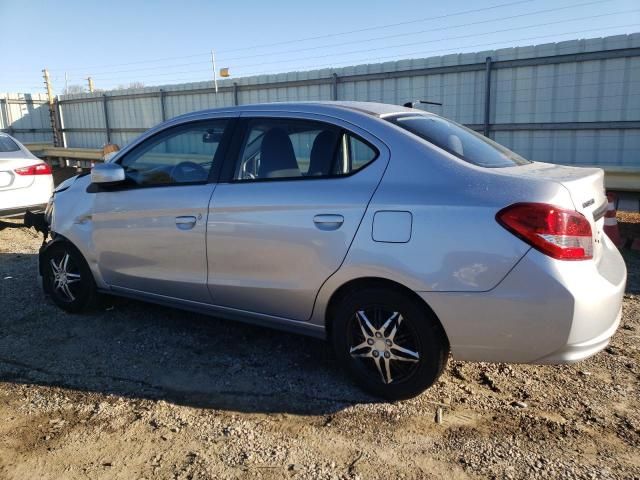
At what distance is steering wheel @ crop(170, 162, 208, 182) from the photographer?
3858 mm

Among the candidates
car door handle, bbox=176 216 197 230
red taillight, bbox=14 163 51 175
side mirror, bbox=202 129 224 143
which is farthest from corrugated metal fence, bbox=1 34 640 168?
car door handle, bbox=176 216 197 230

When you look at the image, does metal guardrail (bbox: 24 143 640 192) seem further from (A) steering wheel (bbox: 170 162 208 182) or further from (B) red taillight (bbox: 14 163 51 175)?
(B) red taillight (bbox: 14 163 51 175)

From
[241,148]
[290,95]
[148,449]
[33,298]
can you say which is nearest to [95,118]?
[290,95]

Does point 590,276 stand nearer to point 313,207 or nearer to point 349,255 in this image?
point 349,255

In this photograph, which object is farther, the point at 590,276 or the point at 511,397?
the point at 511,397

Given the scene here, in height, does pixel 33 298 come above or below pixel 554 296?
below

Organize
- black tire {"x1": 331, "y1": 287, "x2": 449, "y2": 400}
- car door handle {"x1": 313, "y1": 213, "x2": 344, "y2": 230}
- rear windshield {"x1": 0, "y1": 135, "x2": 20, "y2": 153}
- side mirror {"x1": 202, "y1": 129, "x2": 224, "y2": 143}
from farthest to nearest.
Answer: rear windshield {"x1": 0, "y1": 135, "x2": 20, "y2": 153}
side mirror {"x1": 202, "y1": 129, "x2": 224, "y2": 143}
car door handle {"x1": 313, "y1": 213, "x2": 344, "y2": 230}
black tire {"x1": 331, "y1": 287, "x2": 449, "y2": 400}

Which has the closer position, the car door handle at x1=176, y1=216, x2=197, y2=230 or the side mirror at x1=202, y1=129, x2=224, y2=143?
the car door handle at x1=176, y1=216, x2=197, y2=230

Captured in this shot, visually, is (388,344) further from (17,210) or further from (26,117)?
(26,117)

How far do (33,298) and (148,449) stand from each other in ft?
10.3

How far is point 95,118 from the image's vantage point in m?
18.1

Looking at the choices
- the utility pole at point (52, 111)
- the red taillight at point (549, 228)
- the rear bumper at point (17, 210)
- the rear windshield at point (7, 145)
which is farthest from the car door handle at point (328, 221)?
the utility pole at point (52, 111)

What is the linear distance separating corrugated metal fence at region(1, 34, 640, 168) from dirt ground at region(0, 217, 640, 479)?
15.7 feet

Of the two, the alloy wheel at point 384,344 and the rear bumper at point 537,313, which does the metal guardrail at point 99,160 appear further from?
the alloy wheel at point 384,344
